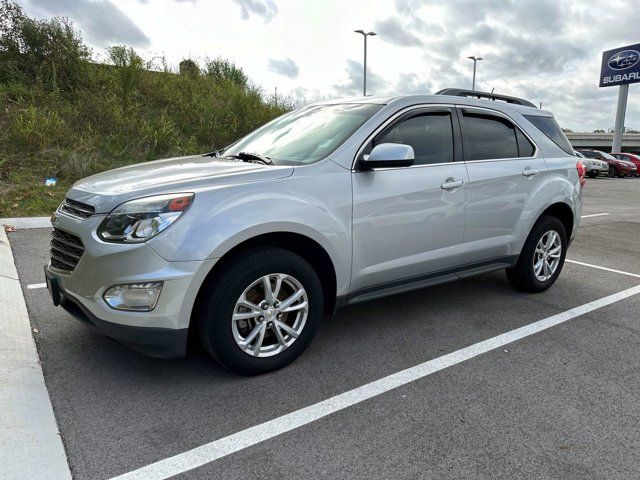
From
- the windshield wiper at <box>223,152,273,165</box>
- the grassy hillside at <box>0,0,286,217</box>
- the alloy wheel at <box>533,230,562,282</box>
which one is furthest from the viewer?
the grassy hillside at <box>0,0,286,217</box>

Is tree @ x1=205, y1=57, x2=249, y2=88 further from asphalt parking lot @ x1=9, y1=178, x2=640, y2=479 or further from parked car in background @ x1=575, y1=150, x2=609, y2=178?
parked car in background @ x1=575, y1=150, x2=609, y2=178

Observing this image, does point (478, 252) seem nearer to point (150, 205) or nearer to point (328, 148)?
point (328, 148)

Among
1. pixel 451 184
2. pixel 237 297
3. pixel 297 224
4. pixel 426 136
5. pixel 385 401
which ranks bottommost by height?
pixel 385 401

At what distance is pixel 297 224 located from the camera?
121 inches

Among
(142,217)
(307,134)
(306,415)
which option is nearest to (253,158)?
(307,134)

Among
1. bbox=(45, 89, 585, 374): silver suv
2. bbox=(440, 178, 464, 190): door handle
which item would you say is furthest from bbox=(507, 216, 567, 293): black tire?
bbox=(440, 178, 464, 190): door handle

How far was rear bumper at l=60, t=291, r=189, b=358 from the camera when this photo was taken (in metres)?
2.72

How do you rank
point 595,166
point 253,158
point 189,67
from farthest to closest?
point 595,166 < point 189,67 < point 253,158

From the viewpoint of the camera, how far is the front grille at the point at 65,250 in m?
2.91

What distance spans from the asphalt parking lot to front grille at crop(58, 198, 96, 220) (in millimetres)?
984

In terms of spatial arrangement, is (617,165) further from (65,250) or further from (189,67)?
(65,250)

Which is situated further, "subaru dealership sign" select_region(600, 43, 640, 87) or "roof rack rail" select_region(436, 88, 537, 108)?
"subaru dealership sign" select_region(600, 43, 640, 87)

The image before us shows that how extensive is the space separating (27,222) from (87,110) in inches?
222

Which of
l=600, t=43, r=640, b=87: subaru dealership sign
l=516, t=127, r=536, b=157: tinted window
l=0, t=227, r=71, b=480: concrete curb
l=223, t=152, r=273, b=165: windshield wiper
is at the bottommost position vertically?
l=0, t=227, r=71, b=480: concrete curb
